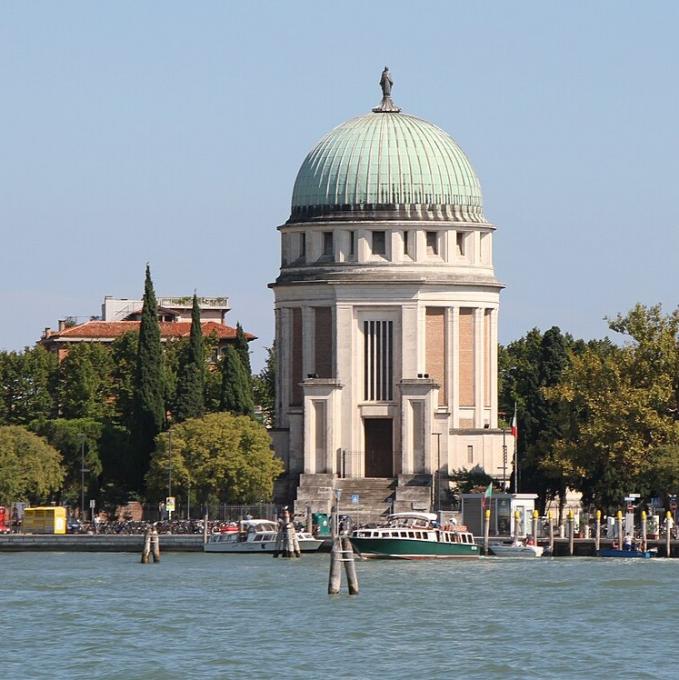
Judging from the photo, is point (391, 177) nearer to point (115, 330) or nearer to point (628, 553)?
point (628, 553)

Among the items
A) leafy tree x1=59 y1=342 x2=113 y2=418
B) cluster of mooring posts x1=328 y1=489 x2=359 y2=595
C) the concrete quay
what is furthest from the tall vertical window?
cluster of mooring posts x1=328 y1=489 x2=359 y2=595

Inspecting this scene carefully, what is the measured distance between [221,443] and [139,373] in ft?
25.2

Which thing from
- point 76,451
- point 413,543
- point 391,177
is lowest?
point 413,543

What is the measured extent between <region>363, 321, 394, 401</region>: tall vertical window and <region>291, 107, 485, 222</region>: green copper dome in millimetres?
5168

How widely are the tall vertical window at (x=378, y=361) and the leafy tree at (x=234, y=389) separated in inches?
260

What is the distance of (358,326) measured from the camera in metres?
143

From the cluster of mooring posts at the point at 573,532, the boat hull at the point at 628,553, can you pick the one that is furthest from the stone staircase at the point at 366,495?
the boat hull at the point at 628,553

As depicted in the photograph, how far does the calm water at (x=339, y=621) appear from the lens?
78625 millimetres

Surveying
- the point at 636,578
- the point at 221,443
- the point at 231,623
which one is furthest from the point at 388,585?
the point at 221,443

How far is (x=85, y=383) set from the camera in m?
158

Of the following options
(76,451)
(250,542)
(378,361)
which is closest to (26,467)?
(76,451)

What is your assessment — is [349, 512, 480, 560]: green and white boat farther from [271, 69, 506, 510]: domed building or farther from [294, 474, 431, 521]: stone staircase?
[271, 69, 506, 510]: domed building

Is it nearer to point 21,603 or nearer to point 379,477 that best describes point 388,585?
point 21,603

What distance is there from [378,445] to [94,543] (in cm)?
1897
